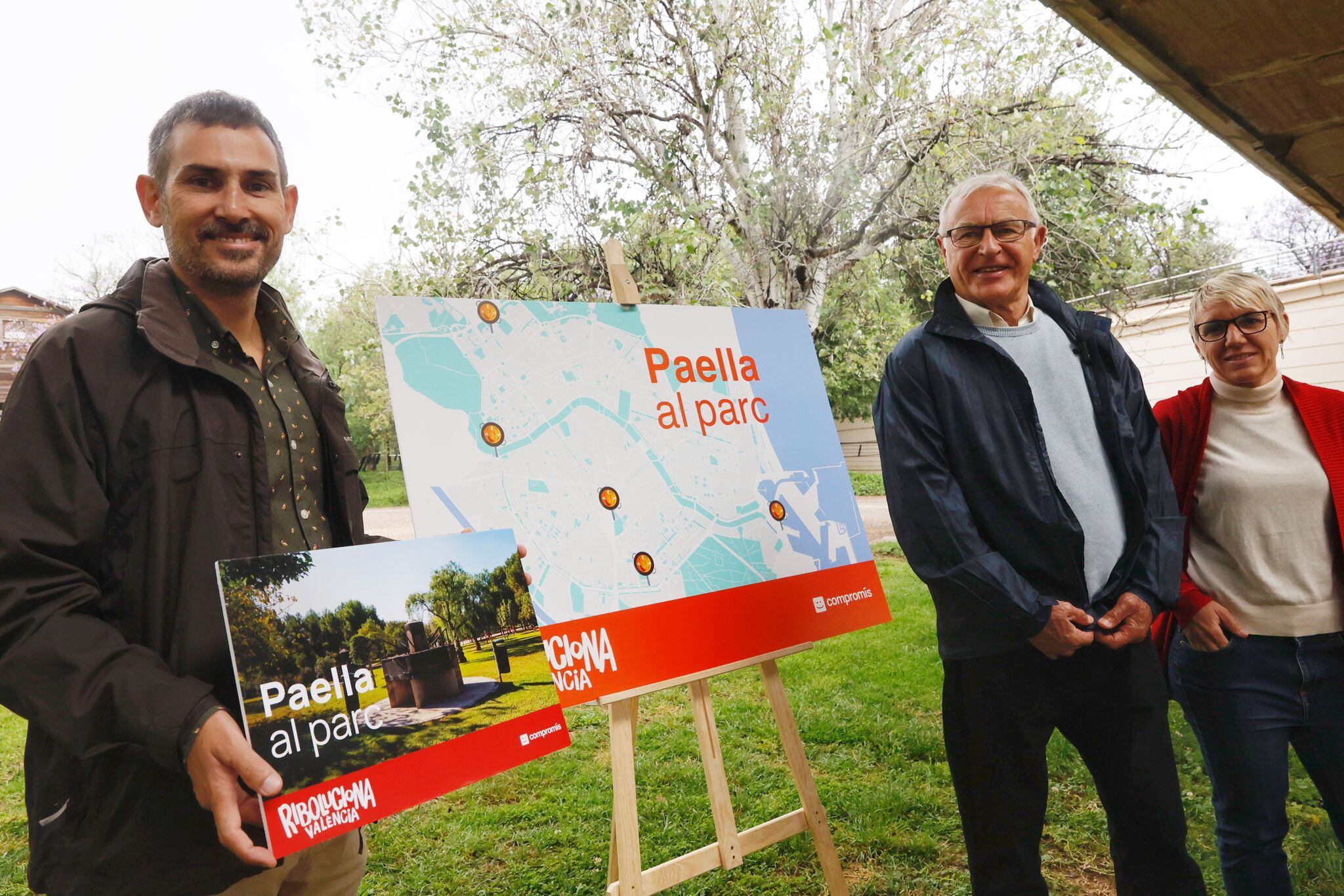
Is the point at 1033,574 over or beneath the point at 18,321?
beneath

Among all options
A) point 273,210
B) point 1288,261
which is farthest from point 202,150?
point 1288,261

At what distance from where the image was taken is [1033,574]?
1672mm

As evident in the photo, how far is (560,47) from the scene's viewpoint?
6.15 meters

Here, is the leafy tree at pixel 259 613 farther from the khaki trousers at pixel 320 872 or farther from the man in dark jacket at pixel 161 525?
the khaki trousers at pixel 320 872

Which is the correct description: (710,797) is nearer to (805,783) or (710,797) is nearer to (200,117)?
(805,783)

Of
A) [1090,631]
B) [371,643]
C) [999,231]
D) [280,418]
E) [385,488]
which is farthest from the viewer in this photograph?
[385,488]

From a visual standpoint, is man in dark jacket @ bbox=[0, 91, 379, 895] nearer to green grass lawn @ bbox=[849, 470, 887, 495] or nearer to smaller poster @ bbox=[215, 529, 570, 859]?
smaller poster @ bbox=[215, 529, 570, 859]

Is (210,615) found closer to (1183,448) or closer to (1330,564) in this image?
(1183,448)

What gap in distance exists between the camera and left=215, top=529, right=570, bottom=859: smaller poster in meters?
1.06

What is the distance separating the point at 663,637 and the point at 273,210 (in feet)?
4.13

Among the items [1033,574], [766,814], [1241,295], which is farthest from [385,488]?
[1241,295]

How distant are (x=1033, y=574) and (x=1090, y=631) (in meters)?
0.15

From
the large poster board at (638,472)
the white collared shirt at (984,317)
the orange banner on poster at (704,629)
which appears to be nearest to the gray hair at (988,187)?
the white collared shirt at (984,317)

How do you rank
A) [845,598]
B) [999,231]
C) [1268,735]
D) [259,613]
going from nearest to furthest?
[259,613] → [1268,735] → [999,231] → [845,598]
